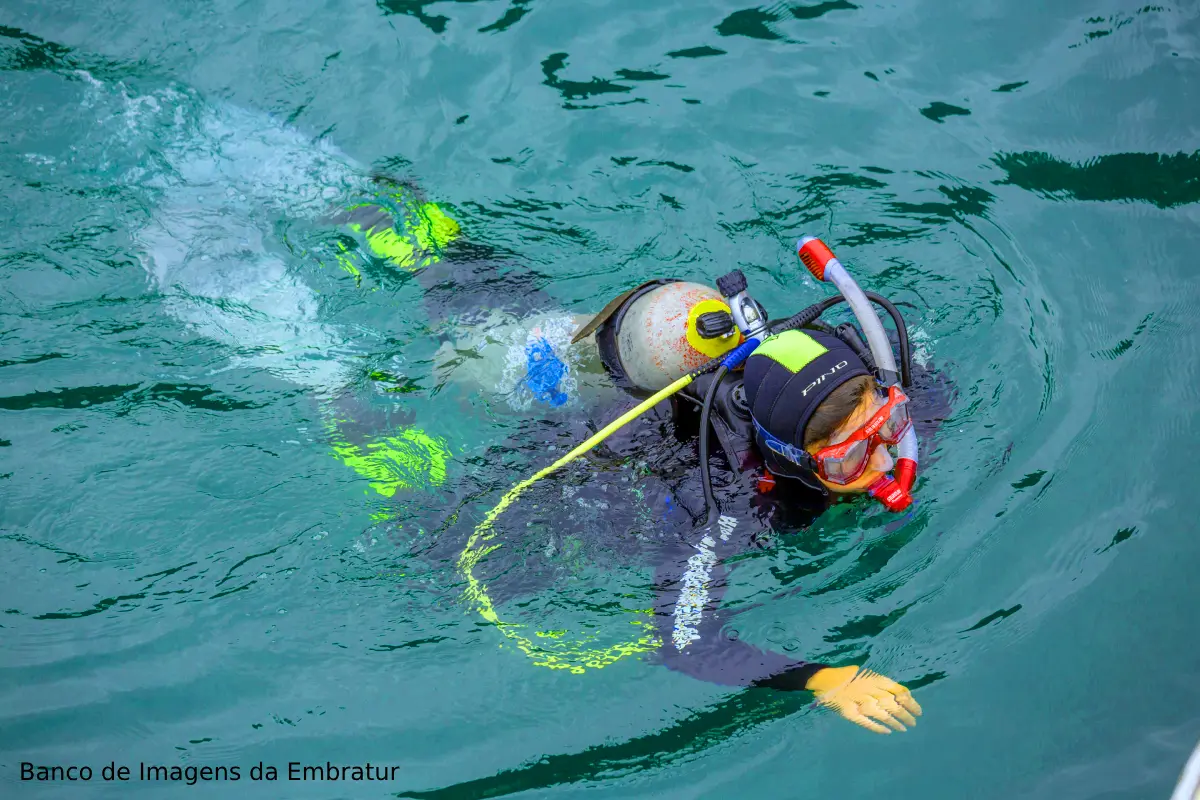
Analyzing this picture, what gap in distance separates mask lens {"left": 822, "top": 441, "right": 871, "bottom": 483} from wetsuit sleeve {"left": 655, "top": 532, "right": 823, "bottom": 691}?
498mm

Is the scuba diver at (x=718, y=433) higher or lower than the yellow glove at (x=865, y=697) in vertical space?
higher

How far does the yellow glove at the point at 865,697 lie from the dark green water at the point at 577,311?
0.30 m

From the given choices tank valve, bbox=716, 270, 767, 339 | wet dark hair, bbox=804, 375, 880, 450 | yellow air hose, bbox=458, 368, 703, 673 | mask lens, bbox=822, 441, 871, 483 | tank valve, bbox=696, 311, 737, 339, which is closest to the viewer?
wet dark hair, bbox=804, 375, 880, 450

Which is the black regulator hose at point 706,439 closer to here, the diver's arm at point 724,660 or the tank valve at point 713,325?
the tank valve at point 713,325

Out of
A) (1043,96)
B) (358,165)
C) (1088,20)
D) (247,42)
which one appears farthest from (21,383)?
(1088,20)

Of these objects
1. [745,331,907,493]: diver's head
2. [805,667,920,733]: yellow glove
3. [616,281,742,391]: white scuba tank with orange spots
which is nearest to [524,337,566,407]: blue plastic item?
[616,281,742,391]: white scuba tank with orange spots

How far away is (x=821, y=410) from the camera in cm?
271

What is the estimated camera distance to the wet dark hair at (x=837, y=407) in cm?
271

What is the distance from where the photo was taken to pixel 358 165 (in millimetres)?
4594

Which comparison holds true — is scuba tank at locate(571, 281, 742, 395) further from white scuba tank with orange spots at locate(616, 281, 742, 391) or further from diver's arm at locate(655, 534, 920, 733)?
diver's arm at locate(655, 534, 920, 733)

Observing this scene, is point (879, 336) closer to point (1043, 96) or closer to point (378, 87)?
point (1043, 96)

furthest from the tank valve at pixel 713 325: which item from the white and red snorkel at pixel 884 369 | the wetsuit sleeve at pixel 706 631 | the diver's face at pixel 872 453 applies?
the wetsuit sleeve at pixel 706 631

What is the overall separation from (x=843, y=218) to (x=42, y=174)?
393 cm

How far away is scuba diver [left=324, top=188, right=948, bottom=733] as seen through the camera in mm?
2793
